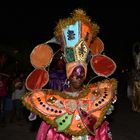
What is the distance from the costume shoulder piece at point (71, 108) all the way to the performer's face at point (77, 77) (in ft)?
0.36

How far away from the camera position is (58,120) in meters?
4.42

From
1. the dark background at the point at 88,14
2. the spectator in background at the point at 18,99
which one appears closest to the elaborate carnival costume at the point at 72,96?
the spectator in background at the point at 18,99

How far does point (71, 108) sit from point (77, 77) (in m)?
0.34

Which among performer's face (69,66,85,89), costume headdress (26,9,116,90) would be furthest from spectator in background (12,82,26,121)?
performer's face (69,66,85,89)

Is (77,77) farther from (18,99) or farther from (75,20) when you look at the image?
(18,99)

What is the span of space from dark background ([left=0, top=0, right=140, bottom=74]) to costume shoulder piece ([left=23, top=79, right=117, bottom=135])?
1638 cm

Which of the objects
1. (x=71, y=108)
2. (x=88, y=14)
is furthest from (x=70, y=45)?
(x=88, y=14)

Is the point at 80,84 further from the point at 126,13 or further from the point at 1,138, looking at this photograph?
the point at 126,13

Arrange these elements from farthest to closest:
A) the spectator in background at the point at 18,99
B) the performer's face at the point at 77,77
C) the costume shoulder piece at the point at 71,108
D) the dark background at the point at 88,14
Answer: the dark background at the point at 88,14 < the spectator in background at the point at 18,99 < the performer's face at the point at 77,77 < the costume shoulder piece at the point at 71,108

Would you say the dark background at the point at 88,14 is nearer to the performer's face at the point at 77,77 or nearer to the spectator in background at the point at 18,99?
the spectator in background at the point at 18,99

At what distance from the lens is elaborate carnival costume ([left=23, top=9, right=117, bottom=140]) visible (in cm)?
444

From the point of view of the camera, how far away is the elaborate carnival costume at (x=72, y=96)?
175 inches

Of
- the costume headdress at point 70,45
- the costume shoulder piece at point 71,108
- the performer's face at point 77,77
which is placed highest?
the costume headdress at point 70,45

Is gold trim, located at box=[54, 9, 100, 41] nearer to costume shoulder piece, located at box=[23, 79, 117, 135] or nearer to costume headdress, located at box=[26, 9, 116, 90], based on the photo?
costume headdress, located at box=[26, 9, 116, 90]
